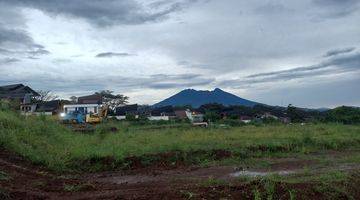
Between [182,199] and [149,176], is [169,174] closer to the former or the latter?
[149,176]

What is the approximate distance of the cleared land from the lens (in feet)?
23.9

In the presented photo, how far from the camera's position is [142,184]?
9188 millimetres

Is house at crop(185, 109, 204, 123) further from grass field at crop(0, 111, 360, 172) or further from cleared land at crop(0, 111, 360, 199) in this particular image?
cleared land at crop(0, 111, 360, 199)

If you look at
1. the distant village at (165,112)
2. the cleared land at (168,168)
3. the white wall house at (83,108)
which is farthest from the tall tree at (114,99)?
the cleared land at (168,168)

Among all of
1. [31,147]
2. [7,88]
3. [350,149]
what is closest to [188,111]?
→ [7,88]

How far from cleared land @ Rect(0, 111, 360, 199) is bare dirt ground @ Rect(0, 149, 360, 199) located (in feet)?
0.05

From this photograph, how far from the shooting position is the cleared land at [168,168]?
7.27 metres

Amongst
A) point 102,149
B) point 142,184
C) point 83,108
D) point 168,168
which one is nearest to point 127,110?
point 83,108

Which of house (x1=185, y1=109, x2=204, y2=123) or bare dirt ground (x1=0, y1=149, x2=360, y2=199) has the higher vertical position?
house (x1=185, y1=109, x2=204, y2=123)

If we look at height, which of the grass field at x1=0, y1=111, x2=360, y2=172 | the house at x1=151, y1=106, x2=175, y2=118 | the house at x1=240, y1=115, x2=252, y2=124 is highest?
the house at x1=151, y1=106, x2=175, y2=118

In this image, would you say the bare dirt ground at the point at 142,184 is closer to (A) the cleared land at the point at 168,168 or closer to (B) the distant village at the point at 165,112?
(A) the cleared land at the point at 168,168

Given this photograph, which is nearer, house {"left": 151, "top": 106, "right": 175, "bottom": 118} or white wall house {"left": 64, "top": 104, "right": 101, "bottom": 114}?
white wall house {"left": 64, "top": 104, "right": 101, "bottom": 114}

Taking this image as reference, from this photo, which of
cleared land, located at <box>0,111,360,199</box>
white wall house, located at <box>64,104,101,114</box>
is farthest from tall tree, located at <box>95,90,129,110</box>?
cleared land, located at <box>0,111,360,199</box>

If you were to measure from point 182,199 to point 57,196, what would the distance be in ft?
7.01
